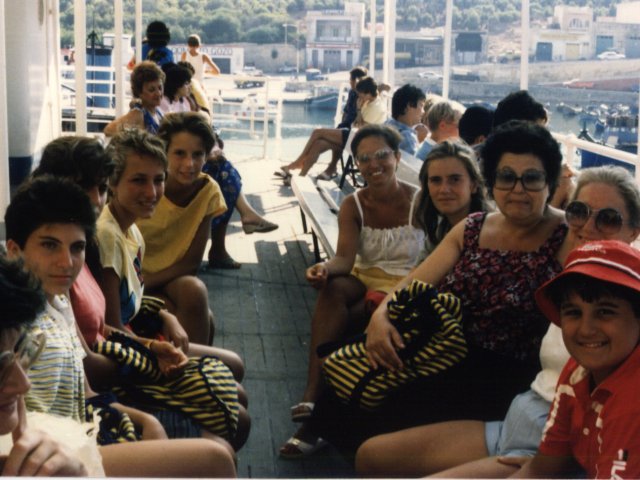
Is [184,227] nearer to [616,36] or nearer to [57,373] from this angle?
[57,373]

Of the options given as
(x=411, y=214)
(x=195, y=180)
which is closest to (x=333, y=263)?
(x=411, y=214)

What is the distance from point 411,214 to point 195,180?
1.08 metres

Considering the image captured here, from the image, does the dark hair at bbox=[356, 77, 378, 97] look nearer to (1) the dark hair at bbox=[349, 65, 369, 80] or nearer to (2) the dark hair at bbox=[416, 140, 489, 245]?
(1) the dark hair at bbox=[349, 65, 369, 80]

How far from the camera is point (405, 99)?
7199 millimetres

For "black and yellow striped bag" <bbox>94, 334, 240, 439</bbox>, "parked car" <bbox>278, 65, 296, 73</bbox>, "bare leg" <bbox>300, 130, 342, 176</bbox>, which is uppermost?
"parked car" <bbox>278, 65, 296, 73</bbox>

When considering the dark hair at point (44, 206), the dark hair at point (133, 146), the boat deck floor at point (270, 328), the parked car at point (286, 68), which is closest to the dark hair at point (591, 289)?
the dark hair at point (44, 206)

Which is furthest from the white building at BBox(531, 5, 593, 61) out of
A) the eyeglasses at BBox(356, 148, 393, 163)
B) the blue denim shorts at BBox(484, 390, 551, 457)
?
the blue denim shorts at BBox(484, 390, 551, 457)

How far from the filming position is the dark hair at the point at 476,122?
196 inches

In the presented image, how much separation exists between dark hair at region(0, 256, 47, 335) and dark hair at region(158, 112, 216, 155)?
3.11 metres

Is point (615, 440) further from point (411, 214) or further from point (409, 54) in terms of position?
point (409, 54)

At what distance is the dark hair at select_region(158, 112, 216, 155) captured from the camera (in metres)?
4.57

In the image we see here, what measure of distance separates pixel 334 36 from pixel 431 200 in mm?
26149

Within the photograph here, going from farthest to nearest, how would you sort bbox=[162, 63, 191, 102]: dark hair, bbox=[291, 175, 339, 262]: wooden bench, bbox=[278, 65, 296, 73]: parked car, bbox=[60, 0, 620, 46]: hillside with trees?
bbox=[278, 65, 296, 73]: parked car, bbox=[60, 0, 620, 46]: hillside with trees, bbox=[162, 63, 191, 102]: dark hair, bbox=[291, 175, 339, 262]: wooden bench

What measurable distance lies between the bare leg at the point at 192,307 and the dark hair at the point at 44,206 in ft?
4.70
